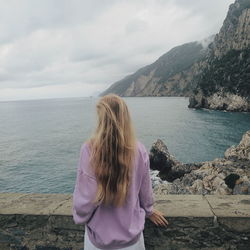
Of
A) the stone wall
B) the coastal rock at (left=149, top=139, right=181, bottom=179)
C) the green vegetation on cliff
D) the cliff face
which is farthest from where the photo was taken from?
the green vegetation on cliff

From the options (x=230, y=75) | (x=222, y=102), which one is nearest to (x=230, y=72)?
(x=230, y=75)

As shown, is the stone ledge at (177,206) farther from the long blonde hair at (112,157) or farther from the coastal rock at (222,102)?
the coastal rock at (222,102)

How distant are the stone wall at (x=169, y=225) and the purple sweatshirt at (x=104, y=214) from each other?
91 centimetres

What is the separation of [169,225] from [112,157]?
1406mm

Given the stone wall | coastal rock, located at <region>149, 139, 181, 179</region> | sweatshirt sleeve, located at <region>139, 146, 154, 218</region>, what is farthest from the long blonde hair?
coastal rock, located at <region>149, 139, 181, 179</region>

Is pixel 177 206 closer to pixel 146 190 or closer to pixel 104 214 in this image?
pixel 146 190

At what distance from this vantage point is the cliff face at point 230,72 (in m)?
99.1

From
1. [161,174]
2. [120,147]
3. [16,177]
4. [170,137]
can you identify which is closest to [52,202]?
[120,147]

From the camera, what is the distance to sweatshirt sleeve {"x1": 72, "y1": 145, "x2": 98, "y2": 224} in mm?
2314

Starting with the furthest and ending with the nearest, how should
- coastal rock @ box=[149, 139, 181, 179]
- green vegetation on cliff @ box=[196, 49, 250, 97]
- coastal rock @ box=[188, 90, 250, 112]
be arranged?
green vegetation on cliff @ box=[196, 49, 250, 97] < coastal rock @ box=[188, 90, 250, 112] < coastal rock @ box=[149, 139, 181, 179]

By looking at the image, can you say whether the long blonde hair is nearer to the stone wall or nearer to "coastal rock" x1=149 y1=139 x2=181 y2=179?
the stone wall

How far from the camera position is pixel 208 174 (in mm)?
22547

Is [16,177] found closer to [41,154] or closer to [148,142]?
[41,154]

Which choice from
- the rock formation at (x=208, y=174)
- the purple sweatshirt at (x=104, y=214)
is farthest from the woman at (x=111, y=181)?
the rock formation at (x=208, y=174)
